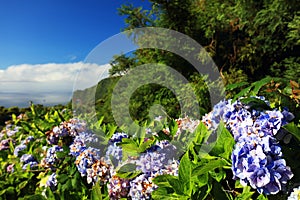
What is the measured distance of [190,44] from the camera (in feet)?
17.2

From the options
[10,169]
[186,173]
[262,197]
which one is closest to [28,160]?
[10,169]

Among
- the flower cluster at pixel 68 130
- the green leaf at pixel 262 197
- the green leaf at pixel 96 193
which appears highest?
the flower cluster at pixel 68 130

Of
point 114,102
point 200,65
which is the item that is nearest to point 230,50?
point 200,65

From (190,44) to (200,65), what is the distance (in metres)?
0.36

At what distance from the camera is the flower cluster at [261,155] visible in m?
1.06

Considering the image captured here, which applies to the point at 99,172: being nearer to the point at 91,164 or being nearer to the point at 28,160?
the point at 91,164

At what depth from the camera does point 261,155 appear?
1.07 meters

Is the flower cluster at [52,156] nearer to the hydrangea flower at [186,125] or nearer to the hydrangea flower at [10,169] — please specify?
the hydrangea flower at [10,169]

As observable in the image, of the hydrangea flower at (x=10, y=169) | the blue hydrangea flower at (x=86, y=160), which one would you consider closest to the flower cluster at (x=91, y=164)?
the blue hydrangea flower at (x=86, y=160)

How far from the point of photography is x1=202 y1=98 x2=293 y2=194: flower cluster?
1062 mm

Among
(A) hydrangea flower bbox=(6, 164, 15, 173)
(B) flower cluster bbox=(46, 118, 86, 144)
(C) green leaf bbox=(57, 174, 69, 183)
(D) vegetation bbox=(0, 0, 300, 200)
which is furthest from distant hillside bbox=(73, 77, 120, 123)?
(C) green leaf bbox=(57, 174, 69, 183)

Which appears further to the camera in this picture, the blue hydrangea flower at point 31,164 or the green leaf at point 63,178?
the blue hydrangea flower at point 31,164

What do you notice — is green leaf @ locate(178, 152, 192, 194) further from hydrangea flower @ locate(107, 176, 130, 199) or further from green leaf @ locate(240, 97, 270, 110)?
hydrangea flower @ locate(107, 176, 130, 199)

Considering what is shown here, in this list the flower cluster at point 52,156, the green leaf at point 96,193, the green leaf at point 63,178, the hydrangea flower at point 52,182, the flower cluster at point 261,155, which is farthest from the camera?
the flower cluster at point 52,156
